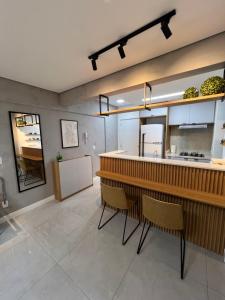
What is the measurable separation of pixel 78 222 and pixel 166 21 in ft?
9.11

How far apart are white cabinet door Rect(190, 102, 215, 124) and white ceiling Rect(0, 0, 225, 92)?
93.0 inches

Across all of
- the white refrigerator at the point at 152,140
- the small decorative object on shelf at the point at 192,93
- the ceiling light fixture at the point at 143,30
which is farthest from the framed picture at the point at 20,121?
the white refrigerator at the point at 152,140

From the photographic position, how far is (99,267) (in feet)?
4.98

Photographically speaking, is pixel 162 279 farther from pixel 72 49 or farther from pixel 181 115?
pixel 181 115

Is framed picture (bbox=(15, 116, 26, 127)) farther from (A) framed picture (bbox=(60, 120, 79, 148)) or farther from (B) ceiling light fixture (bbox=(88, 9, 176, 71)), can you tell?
(B) ceiling light fixture (bbox=(88, 9, 176, 71))

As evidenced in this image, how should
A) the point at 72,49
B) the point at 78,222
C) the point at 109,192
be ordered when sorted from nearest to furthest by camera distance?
the point at 72,49, the point at 109,192, the point at 78,222

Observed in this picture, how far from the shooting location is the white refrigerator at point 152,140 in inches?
153

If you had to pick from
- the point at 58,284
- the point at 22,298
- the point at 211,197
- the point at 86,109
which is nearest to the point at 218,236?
the point at 211,197

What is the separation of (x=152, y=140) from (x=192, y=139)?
3.62ft

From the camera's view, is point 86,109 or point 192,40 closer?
point 192,40

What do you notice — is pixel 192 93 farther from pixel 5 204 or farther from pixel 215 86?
pixel 5 204

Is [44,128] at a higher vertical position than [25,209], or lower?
higher

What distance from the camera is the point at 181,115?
3646 millimetres

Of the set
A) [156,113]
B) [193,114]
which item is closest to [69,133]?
[156,113]
